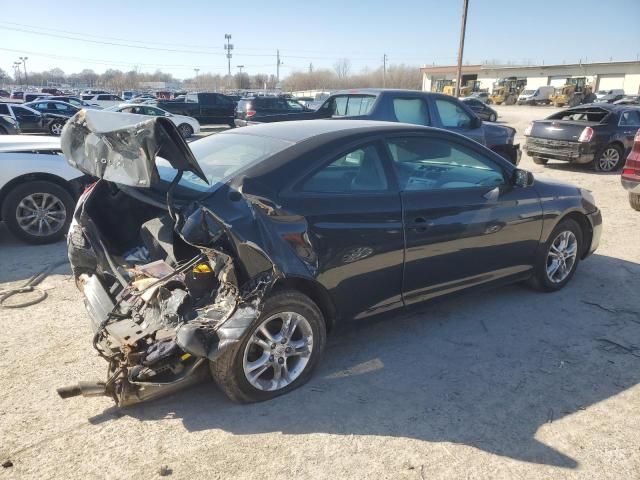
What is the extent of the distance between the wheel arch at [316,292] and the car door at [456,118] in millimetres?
6398

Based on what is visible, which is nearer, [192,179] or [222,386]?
[222,386]

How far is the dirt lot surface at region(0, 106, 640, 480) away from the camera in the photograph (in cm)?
253

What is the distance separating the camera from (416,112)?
8594mm

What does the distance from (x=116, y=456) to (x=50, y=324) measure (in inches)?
72.2

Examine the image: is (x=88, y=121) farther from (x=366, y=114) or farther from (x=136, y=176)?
(x=366, y=114)

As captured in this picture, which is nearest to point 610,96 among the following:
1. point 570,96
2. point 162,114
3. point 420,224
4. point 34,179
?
point 570,96

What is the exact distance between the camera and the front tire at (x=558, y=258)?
4.57 meters

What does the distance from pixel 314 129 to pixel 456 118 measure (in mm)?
6264

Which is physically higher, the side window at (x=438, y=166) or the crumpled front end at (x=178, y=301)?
the side window at (x=438, y=166)

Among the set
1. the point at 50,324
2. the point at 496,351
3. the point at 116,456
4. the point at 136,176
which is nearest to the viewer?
the point at 116,456

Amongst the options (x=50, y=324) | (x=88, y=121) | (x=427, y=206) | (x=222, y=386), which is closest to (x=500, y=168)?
(x=427, y=206)

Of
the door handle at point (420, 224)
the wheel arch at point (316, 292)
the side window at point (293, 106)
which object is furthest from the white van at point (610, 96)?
the wheel arch at point (316, 292)

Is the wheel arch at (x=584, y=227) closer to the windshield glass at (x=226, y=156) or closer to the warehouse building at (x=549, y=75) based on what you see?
the windshield glass at (x=226, y=156)

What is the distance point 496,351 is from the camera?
3697mm
